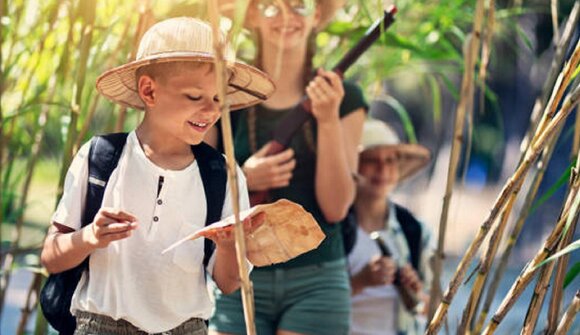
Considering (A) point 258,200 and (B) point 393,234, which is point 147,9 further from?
(B) point 393,234

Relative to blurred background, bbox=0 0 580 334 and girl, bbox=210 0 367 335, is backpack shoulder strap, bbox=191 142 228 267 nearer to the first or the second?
blurred background, bbox=0 0 580 334

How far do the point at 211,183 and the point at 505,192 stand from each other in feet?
1.38

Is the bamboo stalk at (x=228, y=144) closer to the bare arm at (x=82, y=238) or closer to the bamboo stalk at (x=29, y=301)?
the bare arm at (x=82, y=238)

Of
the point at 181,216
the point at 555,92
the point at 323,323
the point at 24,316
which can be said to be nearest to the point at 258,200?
the point at 323,323

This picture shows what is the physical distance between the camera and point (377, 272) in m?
3.71

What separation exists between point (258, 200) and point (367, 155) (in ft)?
4.17

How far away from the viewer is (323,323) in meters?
2.78

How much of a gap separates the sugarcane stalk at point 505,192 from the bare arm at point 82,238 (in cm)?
41

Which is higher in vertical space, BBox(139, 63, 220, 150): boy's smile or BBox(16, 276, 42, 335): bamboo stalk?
BBox(139, 63, 220, 150): boy's smile

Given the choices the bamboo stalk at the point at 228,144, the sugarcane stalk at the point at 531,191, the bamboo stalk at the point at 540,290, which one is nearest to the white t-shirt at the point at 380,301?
the sugarcane stalk at the point at 531,191

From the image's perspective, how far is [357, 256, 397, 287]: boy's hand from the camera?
12.2ft

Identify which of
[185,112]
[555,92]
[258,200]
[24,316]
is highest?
[555,92]

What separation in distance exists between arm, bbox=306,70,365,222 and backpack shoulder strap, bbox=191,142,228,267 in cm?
65

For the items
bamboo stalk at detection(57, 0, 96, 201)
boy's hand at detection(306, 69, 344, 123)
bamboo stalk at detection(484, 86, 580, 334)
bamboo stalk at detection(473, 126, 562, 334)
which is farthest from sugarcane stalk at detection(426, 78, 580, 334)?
boy's hand at detection(306, 69, 344, 123)
